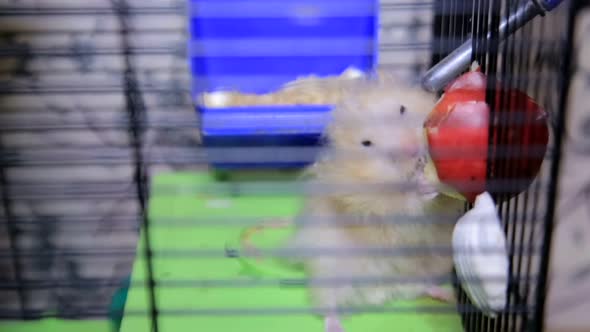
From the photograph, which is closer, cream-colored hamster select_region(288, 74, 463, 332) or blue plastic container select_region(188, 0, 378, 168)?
cream-colored hamster select_region(288, 74, 463, 332)

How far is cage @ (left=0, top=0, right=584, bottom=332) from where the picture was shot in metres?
0.77

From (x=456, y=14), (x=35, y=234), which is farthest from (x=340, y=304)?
(x=35, y=234)

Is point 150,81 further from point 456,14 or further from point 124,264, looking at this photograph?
point 456,14

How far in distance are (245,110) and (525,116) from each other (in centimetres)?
47

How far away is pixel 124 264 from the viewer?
131 centimetres

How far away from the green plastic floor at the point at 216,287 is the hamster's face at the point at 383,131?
160 millimetres

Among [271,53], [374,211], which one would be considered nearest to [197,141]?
[271,53]

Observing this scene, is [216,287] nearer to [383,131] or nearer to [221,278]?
[221,278]

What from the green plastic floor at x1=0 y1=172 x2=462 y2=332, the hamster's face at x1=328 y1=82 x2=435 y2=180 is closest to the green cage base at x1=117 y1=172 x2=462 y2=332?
the green plastic floor at x1=0 y1=172 x2=462 y2=332

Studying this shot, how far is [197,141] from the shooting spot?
1.25 meters

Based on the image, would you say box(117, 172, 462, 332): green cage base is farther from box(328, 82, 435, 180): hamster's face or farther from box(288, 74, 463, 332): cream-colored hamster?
box(328, 82, 435, 180): hamster's face

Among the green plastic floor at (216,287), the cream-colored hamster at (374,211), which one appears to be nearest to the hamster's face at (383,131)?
the cream-colored hamster at (374,211)

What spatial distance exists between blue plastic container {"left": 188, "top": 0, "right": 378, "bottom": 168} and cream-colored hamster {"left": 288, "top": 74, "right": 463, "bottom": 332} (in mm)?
113

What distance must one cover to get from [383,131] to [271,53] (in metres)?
0.22
